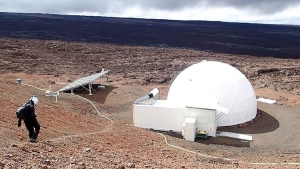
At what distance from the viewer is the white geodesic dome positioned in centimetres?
2366

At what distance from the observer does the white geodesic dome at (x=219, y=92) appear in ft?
77.6

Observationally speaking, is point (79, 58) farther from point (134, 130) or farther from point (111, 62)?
point (134, 130)

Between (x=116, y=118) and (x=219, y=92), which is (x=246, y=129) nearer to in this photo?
(x=219, y=92)

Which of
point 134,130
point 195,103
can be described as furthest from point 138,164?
point 195,103

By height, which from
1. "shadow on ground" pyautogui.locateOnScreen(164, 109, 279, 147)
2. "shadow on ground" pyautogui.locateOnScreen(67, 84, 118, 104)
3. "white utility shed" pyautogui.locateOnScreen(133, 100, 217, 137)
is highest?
"shadow on ground" pyautogui.locateOnScreen(67, 84, 118, 104)

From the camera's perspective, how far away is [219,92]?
23.9 meters

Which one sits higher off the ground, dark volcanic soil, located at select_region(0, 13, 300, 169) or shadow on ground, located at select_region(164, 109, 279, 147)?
dark volcanic soil, located at select_region(0, 13, 300, 169)

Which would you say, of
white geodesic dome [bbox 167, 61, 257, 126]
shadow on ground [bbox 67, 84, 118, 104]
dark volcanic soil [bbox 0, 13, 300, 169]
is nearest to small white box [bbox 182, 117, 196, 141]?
dark volcanic soil [bbox 0, 13, 300, 169]

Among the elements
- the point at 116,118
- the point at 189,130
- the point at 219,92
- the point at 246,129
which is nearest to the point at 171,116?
the point at 189,130

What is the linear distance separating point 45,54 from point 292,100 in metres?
40.1

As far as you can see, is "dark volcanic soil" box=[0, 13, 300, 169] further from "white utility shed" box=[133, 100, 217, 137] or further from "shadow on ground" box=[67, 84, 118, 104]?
"white utility shed" box=[133, 100, 217, 137]

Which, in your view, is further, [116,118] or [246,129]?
[116,118]

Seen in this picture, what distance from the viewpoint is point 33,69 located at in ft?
144

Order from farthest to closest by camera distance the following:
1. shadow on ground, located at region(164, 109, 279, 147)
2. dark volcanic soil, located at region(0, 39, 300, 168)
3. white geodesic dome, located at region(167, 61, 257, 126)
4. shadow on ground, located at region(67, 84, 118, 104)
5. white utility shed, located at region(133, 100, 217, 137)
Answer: shadow on ground, located at region(67, 84, 118, 104) → white geodesic dome, located at region(167, 61, 257, 126) → white utility shed, located at region(133, 100, 217, 137) → shadow on ground, located at region(164, 109, 279, 147) → dark volcanic soil, located at region(0, 39, 300, 168)
